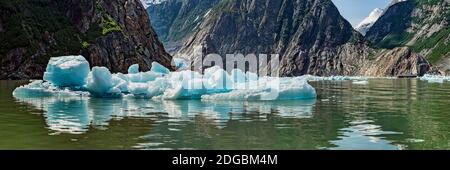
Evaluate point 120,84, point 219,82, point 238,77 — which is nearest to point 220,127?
point 219,82

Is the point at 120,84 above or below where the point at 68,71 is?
below

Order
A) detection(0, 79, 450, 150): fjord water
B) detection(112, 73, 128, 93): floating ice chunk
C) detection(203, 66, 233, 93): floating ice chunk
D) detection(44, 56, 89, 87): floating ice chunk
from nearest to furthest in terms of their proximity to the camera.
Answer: detection(0, 79, 450, 150): fjord water, detection(203, 66, 233, 93): floating ice chunk, detection(112, 73, 128, 93): floating ice chunk, detection(44, 56, 89, 87): floating ice chunk

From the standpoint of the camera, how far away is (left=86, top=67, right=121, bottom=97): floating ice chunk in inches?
1823

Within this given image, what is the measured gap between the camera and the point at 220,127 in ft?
82.4

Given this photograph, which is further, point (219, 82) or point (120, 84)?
point (120, 84)

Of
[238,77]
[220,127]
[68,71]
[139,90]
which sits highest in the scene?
[68,71]

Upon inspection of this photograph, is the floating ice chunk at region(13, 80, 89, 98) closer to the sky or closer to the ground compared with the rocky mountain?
closer to the ground

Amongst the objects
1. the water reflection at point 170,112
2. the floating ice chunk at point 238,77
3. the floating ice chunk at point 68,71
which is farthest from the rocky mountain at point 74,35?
the water reflection at point 170,112

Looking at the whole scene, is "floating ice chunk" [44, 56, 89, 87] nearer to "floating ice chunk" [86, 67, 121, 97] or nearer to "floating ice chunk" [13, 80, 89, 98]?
"floating ice chunk" [13, 80, 89, 98]

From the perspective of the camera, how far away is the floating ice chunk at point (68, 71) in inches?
1984

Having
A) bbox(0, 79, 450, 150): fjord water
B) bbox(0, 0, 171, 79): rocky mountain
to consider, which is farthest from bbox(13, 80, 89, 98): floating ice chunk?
bbox(0, 0, 171, 79): rocky mountain

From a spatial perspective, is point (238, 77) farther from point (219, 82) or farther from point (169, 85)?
point (169, 85)

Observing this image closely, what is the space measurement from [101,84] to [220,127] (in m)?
24.5

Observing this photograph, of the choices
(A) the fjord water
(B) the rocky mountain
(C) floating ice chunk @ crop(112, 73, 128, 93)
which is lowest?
(A) the fjord water
